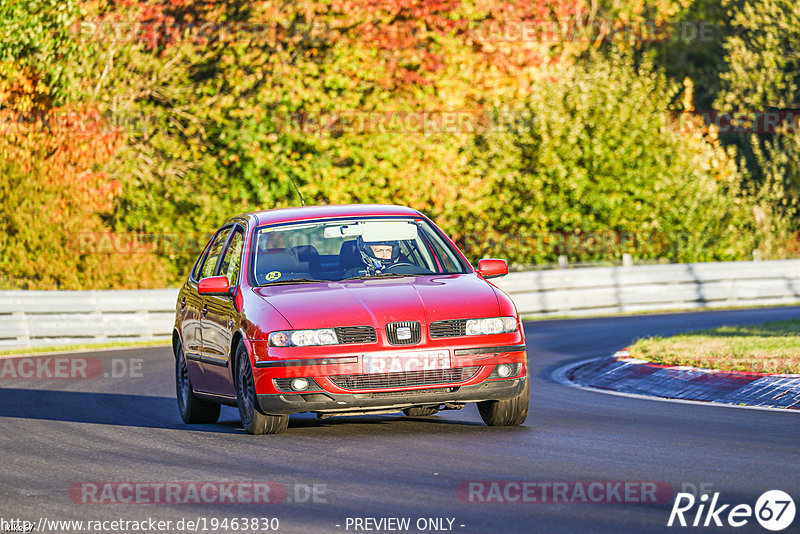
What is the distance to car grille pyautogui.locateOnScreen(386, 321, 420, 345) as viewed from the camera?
9664 millimetres

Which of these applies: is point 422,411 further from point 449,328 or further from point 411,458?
point 411,458

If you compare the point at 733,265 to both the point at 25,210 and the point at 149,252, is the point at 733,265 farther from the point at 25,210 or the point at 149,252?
the point at 25,210

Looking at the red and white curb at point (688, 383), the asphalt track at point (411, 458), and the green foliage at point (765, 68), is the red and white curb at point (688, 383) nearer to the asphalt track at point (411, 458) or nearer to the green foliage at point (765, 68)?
the asphalt track at point (411, 458)

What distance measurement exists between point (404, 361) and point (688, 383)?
3973 mm

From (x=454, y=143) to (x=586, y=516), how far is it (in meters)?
26.1

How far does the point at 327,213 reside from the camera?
11.3 metres

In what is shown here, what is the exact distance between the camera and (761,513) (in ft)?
21.8

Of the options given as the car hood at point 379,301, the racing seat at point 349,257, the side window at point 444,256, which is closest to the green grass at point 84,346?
the racing seat at point 349,257

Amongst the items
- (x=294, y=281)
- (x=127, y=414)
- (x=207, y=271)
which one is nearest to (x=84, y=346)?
(x=127, y=414)

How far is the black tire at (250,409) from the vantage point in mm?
10078

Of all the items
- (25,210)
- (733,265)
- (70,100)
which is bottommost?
(733,265)

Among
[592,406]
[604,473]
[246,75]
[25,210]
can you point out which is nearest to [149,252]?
[25,210]

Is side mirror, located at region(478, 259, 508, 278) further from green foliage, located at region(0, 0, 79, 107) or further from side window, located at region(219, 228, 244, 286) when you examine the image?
green foliage, located at region(0, 0, 79, 107)

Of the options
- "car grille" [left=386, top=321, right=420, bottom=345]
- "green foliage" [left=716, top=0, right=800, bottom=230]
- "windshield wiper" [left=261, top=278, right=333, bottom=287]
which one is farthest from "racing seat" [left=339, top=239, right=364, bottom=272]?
"green foliage" [left=716, top=0, right=800, bottom=230]
